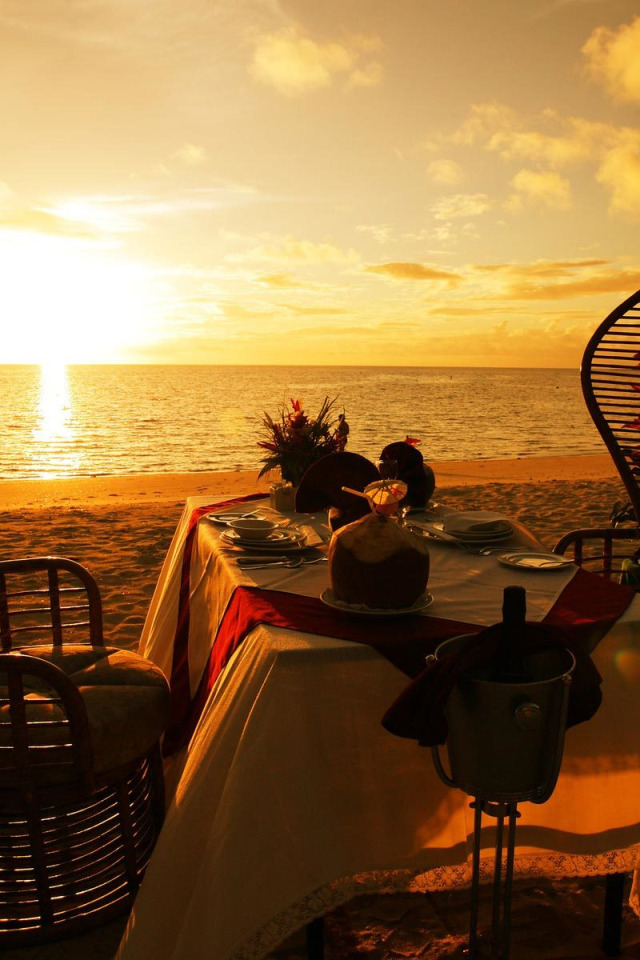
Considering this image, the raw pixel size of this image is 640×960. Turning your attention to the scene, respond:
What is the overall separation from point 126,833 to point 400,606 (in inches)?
42.4

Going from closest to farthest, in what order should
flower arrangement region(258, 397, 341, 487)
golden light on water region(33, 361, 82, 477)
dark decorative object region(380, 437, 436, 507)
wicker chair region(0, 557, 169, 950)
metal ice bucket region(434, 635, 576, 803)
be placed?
metal ice bucket region(434, 635, 576, 803), wicker chair region(0, 557, 169, 950), dark decorative object region(380, 437, 436, 507), flower arrangement region(258, 397, 341, 487), golden light on water region(33, 361, 82, 477)

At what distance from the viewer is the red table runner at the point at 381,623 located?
4.79 feet

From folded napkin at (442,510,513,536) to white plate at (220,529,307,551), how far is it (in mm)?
476

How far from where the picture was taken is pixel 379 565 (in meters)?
1.55

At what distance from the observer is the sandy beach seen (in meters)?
1.85

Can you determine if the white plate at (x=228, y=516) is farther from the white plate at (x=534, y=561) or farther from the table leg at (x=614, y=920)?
the table leg at (x=614, y=920)

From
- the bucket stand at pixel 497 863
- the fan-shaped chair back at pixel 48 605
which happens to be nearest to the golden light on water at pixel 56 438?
the fan-shaped chair back at pixel 48 605

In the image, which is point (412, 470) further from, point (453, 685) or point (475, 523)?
point (453, 685)

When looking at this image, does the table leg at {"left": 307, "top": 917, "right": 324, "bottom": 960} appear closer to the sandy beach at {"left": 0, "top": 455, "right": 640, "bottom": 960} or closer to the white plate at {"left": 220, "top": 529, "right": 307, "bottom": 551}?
the sandy beach at {"left": 0, "top": 455, "right": 640, "bottom": 960}

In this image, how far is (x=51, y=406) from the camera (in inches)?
1725

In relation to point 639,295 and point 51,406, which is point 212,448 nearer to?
point 639,295

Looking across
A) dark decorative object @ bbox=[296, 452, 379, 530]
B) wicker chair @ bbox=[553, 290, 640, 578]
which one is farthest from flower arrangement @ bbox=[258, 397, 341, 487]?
wicker chair @ bbox=[553, 290, 640, 578]

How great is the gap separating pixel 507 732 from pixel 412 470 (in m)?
1.54

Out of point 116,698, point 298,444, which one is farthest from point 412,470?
point 116,698
